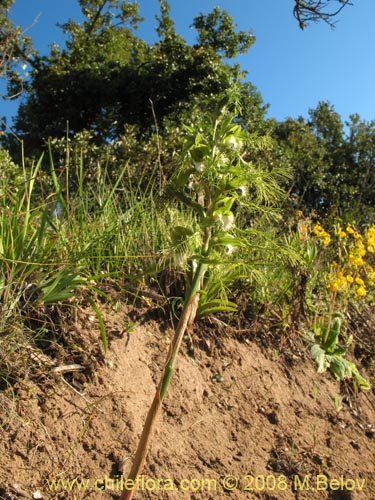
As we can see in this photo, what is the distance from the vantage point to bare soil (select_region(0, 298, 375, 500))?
1.69 m

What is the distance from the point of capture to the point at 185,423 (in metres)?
2.11

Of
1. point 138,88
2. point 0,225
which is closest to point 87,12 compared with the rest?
point 138,88

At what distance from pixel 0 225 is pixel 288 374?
194 cm

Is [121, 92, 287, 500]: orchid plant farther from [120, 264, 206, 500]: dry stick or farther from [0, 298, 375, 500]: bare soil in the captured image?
[0, 298, 375, 500]: bare soil

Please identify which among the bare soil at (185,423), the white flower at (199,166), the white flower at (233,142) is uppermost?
the white flower at (233,142)

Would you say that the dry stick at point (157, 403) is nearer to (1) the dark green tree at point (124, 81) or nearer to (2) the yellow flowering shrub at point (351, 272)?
(2) the yellow flowering shrub at point (351, 272)

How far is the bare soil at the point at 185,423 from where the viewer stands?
1693mm

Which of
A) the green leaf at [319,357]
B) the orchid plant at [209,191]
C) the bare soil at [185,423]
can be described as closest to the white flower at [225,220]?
the orchid plant at [209,191]

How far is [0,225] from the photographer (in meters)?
2.23

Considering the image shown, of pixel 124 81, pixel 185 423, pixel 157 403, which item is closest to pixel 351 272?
pixel 185 423

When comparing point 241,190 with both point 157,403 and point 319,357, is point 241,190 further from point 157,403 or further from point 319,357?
point 319,357

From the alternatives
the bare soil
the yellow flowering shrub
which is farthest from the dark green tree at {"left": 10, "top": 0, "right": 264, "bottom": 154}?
the bare soil

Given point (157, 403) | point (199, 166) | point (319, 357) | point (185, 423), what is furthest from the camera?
point (319, 357)

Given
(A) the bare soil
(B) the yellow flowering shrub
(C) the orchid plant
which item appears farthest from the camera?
(B) the yellow flowering shrub
